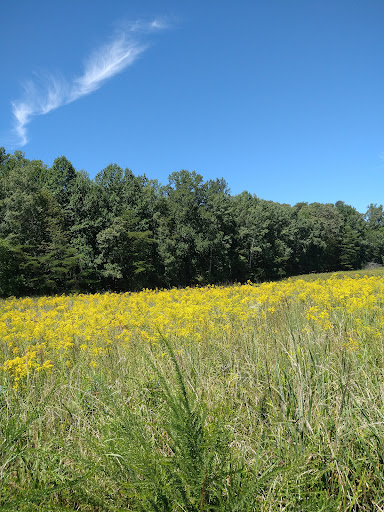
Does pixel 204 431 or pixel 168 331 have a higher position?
pixel 204 431

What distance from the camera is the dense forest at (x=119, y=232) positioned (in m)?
23.6

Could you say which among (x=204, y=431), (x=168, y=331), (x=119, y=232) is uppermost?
(x=119, y=232)

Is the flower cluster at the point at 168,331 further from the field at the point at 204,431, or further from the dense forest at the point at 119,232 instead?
the dense forest at the point at 119,232

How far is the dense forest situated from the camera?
23.6m

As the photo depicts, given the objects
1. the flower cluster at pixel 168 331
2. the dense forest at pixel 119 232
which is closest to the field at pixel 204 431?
the flower cluster at pixel 168 331

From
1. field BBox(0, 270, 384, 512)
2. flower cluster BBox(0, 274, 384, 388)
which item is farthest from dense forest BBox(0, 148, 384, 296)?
field BBox(0, 270, 384, 512)

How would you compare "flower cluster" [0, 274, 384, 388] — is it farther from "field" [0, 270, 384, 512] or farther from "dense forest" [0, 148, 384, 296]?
"dense forest" [0, 148, 384, 296]

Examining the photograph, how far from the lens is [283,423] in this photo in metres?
1.88

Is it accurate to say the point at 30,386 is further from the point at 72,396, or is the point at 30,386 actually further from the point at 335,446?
the point at 335,446

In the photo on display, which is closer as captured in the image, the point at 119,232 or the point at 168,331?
the point at 168,331

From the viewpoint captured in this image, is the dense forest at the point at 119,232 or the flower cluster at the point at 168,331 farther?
the dense forest at the point at 119,232

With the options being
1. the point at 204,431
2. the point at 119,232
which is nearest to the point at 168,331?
the point at 204,431

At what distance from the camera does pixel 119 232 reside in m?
27.1

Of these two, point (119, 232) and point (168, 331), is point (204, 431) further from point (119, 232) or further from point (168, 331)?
point (119, 232)
